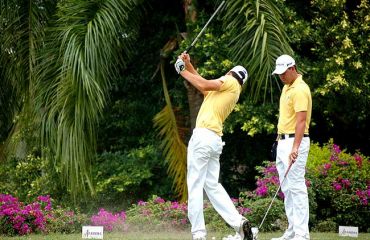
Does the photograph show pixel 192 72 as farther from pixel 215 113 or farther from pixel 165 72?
pixel 165 72

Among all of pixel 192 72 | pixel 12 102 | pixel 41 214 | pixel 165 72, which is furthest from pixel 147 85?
pixel 192 72

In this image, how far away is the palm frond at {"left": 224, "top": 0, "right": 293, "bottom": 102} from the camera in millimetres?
9388

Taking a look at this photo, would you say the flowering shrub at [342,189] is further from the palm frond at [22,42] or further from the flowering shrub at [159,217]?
the palm frond at [22,42]

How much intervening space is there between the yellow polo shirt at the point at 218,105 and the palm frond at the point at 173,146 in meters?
4.93

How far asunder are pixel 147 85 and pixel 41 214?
537 centimetres

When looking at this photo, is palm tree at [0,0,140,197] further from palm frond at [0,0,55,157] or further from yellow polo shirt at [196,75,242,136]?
yellow polo shirt at [196,75,242,136]

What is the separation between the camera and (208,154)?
21.9 ft

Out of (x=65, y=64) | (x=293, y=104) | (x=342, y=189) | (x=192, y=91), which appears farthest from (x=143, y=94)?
(x=293, y=104)

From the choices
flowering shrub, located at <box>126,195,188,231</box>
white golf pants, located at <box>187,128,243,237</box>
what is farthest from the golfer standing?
flowering shrub, located at <box>126,195,188,231</box>

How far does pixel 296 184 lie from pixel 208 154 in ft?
2.81

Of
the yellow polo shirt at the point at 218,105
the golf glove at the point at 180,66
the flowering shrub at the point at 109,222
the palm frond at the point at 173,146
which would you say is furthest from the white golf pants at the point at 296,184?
the palm frond at the point at 173,146

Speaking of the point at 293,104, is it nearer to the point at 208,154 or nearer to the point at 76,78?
the point at 208,154

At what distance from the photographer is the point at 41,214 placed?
9305 mm

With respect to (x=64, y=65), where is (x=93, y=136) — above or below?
below
